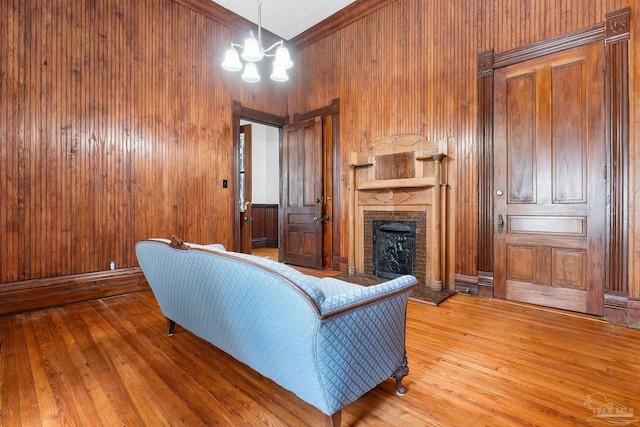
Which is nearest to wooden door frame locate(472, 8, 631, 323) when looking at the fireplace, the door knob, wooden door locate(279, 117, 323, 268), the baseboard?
the door knob

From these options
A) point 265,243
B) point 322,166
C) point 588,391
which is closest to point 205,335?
point 588,391

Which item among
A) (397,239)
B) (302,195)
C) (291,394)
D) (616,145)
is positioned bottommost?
(291,394)

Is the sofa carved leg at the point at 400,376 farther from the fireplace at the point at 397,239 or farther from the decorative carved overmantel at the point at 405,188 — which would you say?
the fireplace at the point at 397,239

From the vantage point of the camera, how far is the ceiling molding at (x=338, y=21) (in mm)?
4391

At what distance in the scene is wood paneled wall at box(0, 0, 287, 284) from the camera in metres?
3.10

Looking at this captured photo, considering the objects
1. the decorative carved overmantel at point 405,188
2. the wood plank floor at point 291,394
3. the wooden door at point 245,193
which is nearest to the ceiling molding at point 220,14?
the wooden door at point 245,193

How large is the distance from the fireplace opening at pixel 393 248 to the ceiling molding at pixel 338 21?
3.09m

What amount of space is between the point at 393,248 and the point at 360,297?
2.93 meters

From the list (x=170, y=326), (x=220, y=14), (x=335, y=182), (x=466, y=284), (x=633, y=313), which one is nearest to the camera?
(x=170, y=326)

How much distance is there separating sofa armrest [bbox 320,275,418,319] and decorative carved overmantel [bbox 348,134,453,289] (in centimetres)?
222

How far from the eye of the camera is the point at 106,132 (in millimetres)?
3627

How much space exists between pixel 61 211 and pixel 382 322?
12.1 feet

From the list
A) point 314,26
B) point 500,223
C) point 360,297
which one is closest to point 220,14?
point 314,26

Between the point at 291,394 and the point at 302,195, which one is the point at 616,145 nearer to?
the point at 291,394
